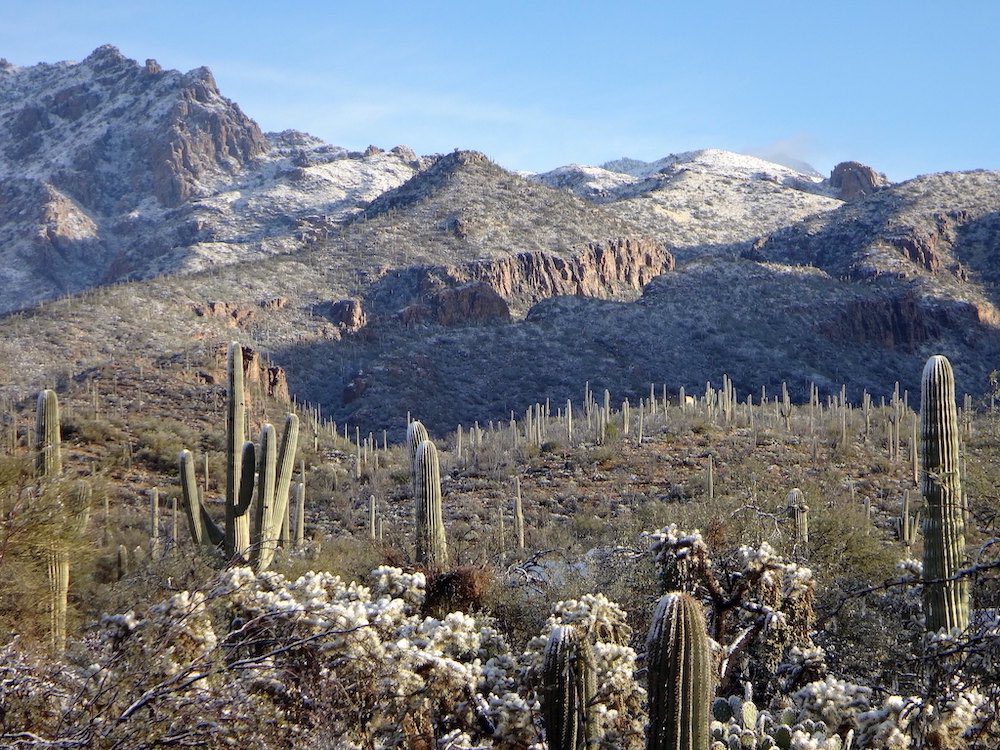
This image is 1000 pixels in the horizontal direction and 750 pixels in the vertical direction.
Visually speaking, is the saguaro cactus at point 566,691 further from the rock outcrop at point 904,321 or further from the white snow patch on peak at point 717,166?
the white snow patch on peak at point 717,166

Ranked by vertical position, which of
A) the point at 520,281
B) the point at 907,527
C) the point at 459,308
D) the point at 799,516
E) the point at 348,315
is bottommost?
the point at 907,527

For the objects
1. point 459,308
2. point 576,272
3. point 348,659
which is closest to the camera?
point 348,659

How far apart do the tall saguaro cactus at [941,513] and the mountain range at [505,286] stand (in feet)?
99.2

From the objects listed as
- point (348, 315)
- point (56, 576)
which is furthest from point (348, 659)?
point (348, 315)

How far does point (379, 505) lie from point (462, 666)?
1820 cm

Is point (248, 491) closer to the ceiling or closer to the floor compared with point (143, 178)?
closer to the floor

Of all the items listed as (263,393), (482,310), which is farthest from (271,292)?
(263,393)

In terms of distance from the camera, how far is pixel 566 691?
6.02 m

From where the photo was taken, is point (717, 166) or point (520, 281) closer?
point (520, 281)

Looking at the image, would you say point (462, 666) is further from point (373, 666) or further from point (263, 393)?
point (263, 393)

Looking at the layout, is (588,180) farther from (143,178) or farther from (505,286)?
(505,286)

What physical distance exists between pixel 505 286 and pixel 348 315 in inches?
382

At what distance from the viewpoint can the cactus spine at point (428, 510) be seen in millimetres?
11516

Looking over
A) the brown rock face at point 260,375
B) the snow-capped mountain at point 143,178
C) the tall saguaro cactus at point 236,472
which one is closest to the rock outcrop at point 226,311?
the brown rock face at point 260,375
